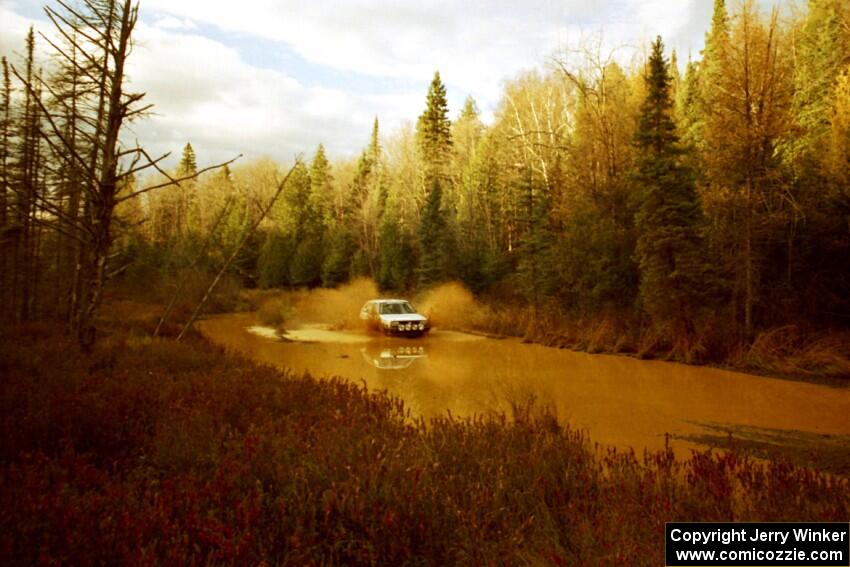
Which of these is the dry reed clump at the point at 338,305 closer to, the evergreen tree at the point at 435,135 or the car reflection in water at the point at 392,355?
the car reflection in water at the point at 392,355

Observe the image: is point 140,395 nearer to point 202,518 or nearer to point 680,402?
point 202,518

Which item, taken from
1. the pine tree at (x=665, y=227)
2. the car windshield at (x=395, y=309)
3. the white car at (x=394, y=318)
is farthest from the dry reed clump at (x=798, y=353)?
the car windshield at (x=395, y=309)

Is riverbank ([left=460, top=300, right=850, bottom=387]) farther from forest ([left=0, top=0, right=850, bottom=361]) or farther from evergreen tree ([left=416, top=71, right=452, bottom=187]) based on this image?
evergreen tree ([left=416, top=71, right=452, bottom=187])

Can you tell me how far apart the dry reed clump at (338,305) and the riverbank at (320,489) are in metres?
21.9

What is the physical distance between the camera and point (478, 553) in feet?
11.8

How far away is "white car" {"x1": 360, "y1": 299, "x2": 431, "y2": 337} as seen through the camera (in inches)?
949

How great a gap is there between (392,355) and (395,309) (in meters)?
6.77

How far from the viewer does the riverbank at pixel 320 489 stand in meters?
3.22

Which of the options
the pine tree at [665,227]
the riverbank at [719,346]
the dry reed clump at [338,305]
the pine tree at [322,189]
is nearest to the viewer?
the riverbank at [719,346]

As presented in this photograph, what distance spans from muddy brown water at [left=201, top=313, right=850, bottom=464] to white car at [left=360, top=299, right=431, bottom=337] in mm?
1341

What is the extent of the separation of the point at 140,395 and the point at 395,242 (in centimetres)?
3403

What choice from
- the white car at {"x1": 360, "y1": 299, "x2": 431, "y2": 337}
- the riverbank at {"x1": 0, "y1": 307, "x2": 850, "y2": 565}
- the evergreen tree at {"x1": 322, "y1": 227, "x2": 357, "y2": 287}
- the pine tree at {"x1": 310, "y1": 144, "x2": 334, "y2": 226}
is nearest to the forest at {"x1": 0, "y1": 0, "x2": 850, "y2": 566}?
the riverbank at {"x1": 0, "y1": 307, "x2": 850, "y2": 565}

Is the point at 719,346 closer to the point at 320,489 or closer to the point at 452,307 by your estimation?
the point at 452,307

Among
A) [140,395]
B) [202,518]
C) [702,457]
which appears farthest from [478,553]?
[140,395]
